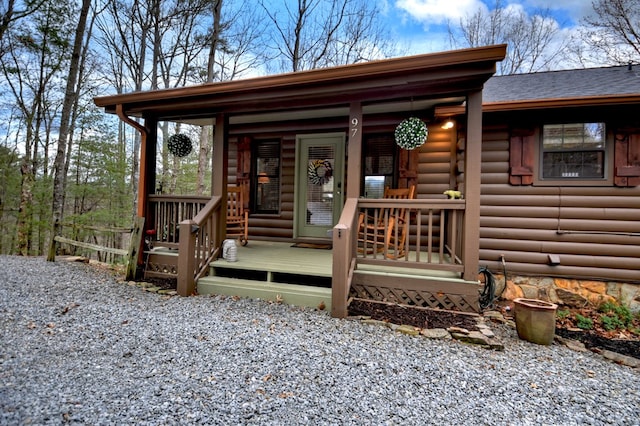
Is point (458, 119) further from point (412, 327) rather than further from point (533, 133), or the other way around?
point (412, 327)

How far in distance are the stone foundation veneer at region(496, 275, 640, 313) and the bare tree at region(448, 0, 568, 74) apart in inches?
383

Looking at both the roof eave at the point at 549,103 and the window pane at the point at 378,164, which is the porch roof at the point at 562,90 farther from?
the window pane at the point at 378,164

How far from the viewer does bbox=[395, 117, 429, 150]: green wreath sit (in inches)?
149

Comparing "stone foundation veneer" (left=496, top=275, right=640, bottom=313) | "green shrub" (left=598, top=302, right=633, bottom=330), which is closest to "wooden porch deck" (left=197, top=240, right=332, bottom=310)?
"stone foundation veneer" (left=496, top=275, right=640, bottom=313)

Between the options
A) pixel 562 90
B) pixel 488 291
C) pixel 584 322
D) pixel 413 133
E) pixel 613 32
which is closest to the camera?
pixel 413 133

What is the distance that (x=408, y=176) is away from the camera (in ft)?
15.8

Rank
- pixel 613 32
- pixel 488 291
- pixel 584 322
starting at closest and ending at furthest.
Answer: pixel 584 322 → pixel 488 291 → pixel 613 32

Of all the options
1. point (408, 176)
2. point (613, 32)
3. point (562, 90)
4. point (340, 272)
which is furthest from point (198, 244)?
point (613, 32)

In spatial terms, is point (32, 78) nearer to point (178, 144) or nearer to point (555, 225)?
point (178, 144)

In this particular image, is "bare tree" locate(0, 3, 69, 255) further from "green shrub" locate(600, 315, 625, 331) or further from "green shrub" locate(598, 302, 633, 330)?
"green shrub" locate(598, 302, 633, 330)

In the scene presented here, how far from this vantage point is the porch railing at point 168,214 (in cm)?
425

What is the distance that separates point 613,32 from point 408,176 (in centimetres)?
951

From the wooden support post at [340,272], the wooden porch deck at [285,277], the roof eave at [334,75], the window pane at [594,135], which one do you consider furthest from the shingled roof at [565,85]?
the wooden support post at [340,272]

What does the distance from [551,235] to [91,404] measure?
515 centimetres
